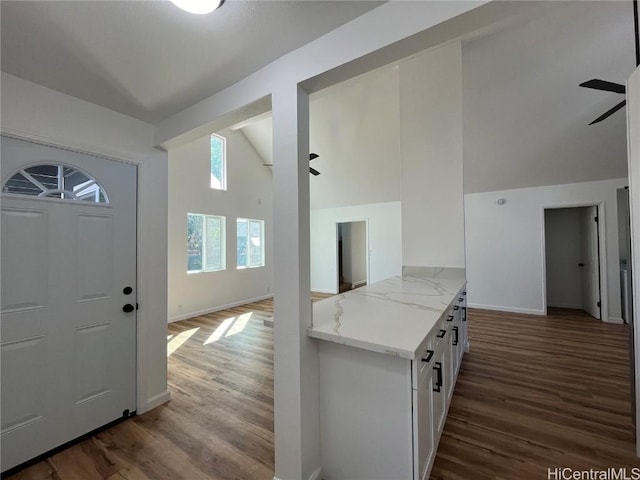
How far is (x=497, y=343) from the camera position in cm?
358

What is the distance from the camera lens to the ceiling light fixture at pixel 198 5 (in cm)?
112

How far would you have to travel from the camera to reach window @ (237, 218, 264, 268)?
639 centimetres

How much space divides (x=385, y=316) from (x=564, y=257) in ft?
19.5

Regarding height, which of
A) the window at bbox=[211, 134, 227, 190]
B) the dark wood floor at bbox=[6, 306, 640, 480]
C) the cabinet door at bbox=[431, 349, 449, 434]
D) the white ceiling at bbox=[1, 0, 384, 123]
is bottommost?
the dark wood floor at bbox=[6, 306, 640, 480]

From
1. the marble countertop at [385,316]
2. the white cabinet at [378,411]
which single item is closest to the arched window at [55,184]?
the marble countertop at [385,316]

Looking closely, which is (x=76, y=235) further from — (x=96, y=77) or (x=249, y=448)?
(x=249, y=448)

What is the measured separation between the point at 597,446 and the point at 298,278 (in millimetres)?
2318

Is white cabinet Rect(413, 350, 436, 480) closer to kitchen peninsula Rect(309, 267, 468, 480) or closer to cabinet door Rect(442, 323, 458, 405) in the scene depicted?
kitchen peninsula Rect(309, 267, 468, 480)

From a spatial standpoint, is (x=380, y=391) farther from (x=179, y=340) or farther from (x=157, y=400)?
(x=179, y=340)

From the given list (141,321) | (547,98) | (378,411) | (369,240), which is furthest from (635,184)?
(369,240)

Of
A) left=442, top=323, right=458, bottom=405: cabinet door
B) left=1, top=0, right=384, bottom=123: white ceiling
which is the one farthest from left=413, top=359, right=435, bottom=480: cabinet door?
left=1, top=0, right=384, bottom=123: white ceiling

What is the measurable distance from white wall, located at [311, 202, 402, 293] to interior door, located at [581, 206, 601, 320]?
337 cm

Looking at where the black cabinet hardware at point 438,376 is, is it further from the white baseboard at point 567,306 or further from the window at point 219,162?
the white baseboard at point 567,306

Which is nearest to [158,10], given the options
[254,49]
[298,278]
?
[254,49]
